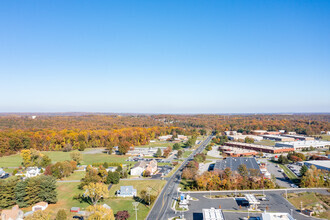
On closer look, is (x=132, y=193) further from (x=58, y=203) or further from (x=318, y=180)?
(x=318, y=180)

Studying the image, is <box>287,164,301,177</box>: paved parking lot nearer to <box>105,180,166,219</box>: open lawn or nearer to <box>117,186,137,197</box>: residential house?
<box>105,180,166,219</box>: open lawn

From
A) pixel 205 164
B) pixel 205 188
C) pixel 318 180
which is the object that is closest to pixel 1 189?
pixel 205 188

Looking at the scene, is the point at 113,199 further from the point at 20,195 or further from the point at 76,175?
the point at 76,175

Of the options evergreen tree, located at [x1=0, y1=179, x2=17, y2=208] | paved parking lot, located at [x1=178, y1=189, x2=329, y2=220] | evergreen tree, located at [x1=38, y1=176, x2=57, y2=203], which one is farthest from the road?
evergreen tree, located at [x1=0, y1=179, x2=17, y2=208]

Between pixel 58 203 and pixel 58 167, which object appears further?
pixel 58 167

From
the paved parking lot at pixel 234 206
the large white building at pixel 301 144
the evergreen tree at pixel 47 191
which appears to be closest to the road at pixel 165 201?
the paved parking lot at pixel 234 206

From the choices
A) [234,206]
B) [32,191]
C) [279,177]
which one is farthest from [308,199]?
[32,191]

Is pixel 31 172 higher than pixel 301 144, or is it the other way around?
pixel 301 144

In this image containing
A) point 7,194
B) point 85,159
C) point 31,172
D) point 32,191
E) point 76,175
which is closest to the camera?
point 7,194

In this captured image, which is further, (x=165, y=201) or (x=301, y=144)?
(x=301, y=144)

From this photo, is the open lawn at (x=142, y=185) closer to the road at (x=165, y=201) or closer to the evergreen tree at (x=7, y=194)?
the road at (x=165, y=201)
